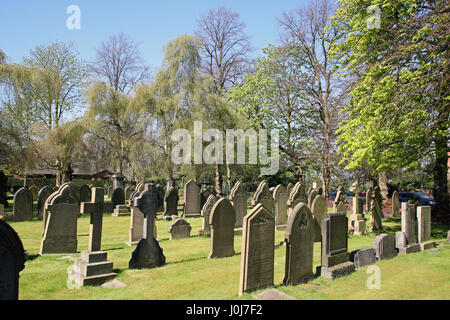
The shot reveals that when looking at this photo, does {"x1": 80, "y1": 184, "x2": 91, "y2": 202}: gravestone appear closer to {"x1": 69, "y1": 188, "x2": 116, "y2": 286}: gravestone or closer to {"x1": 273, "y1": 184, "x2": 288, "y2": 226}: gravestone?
{"x1": 273, "y1": 184, "x2": 288, "y2": 226}: gravestone

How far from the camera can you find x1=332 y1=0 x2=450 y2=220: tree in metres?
10.9

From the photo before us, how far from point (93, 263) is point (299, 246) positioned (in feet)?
13.7

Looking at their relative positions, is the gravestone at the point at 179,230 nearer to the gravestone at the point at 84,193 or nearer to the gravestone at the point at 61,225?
the gravestone at the point at 61,225

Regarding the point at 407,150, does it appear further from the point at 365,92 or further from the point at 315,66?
the point at 315,66

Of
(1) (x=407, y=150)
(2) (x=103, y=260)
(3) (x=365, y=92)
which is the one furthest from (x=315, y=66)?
(2) (x=103, y=260)

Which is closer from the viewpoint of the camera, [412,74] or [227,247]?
[227,247]

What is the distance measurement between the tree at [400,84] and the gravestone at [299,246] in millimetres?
6017

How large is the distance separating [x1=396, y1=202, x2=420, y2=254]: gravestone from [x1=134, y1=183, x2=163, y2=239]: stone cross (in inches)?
276

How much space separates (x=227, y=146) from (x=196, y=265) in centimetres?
1811

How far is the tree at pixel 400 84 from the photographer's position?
35.6ft

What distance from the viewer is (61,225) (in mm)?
8859

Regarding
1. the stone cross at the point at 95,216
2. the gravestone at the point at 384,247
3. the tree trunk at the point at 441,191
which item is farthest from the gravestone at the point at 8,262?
the tree trunk at the point at 441,191

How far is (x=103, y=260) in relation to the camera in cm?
665

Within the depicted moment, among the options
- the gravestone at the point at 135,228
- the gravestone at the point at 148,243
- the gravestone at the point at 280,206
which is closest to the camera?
the gravestone at the point at 148,243
